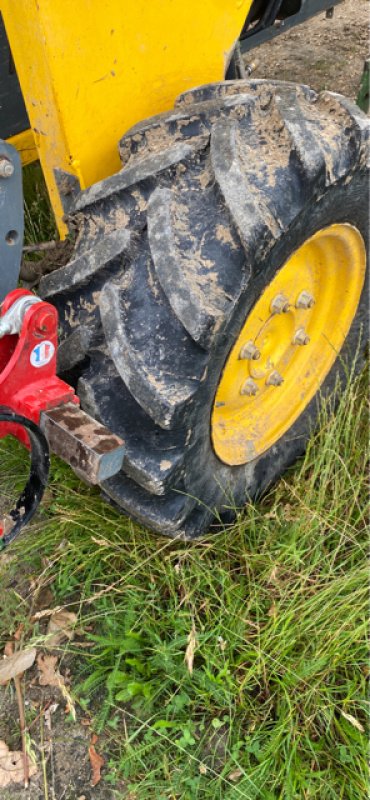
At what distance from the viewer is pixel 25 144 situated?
185 cm

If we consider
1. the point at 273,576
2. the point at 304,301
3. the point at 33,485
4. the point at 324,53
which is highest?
the point at 33,485

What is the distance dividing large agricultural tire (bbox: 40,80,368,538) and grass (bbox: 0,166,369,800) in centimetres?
28

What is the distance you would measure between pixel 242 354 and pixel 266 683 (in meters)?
0.74

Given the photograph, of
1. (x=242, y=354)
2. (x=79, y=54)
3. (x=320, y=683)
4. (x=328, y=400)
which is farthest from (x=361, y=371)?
(x=79, y=54)

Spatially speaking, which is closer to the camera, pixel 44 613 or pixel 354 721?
pixel 354 721

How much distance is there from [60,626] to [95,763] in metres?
0.33

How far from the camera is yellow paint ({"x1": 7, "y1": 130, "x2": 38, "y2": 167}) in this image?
1.83m

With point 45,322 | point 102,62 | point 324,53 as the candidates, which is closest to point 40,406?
point 45,322

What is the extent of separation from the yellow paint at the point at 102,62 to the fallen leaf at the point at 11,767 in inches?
45.0

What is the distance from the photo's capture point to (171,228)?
4.52 ft

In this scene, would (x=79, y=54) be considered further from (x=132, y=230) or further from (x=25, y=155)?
(x=25, y=155)

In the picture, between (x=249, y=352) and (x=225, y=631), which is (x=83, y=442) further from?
(x=225, y=631)

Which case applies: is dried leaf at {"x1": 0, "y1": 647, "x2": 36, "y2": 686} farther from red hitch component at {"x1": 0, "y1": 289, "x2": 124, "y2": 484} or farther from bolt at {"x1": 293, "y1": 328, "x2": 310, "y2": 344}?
bolt at {"x1": 293, "y1": 328, "x2": 310, "y2": 344}

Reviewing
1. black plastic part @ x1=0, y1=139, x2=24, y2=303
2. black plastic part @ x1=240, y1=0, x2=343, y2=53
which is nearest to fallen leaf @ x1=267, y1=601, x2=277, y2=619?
black plastic part @ x1=0, y1=139, x2=24, y2=303
